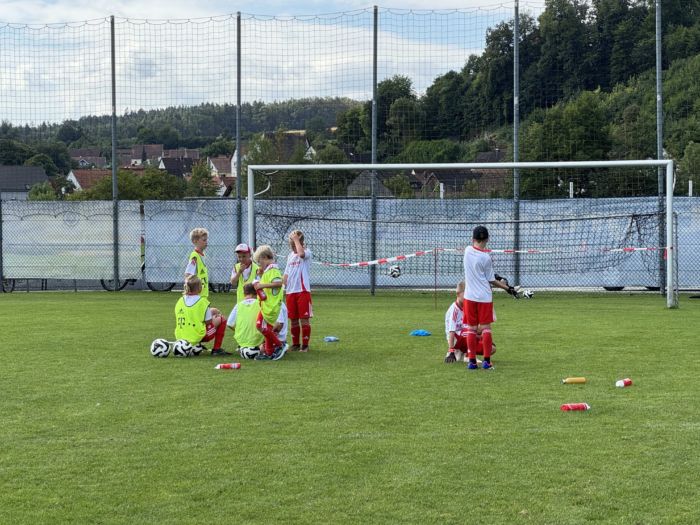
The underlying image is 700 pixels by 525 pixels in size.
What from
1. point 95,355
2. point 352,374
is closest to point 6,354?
point 95,355

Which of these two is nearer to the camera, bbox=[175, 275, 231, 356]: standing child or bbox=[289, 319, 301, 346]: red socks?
bbox=[175, 275, 231, 356]: standing child

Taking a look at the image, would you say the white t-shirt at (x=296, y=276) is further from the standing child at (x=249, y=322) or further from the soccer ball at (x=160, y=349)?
the soccer ball at (x=160, y=349)

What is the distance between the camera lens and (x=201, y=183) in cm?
3572

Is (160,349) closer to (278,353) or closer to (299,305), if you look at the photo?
(278,353)

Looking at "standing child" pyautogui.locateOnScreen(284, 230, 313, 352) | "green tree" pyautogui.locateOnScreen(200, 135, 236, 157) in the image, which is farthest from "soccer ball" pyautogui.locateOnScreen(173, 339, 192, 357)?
"green tree" pyautogui.locateOnScreen(200, 135, 236, 157)

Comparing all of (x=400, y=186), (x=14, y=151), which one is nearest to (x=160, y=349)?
(x=400, y=186)

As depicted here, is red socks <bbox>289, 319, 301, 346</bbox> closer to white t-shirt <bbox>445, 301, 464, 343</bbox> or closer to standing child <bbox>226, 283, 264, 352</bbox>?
standing child <bbox>226, 283, 264, 352</bbox>

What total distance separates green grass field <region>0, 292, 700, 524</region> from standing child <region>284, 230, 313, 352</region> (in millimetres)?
339

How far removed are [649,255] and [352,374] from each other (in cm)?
1519

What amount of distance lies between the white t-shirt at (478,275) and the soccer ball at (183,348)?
12.0ft

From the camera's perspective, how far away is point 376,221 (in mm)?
24344

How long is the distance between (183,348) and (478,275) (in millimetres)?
3890

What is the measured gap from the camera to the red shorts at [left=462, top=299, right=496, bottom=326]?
11.3 m

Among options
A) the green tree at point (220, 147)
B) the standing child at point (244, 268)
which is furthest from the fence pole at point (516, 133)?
the standing child at point (244, 268)
